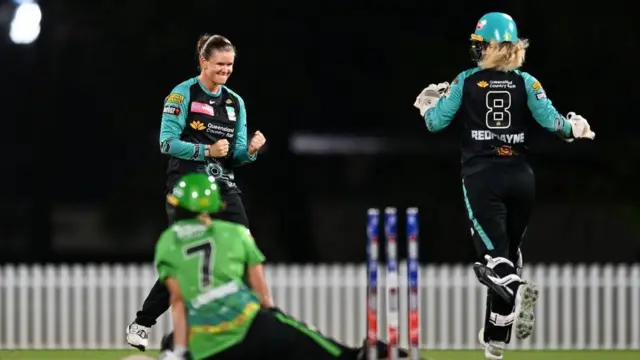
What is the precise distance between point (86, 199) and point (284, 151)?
5.37 metres

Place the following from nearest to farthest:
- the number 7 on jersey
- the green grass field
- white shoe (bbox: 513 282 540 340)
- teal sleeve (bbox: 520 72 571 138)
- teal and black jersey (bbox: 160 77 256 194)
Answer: the number 7 on jersey, white shoe (bbox: 513 282 540 340), teal sleeve (bbox: 520 72 571 138), teal and black jersey (bbox: 160 77 256 194), the green grass field

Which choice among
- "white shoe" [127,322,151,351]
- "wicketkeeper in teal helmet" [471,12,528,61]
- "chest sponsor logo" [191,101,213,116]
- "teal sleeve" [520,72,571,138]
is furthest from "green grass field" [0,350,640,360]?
Result: "wicketkeeper in teal helmet" [471,12,528,61]

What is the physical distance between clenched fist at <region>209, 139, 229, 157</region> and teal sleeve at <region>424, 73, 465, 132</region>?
1235mm

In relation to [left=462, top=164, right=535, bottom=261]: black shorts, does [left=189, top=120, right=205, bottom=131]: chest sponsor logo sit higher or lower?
higher

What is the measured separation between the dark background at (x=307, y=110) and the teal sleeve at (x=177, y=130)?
331 inches

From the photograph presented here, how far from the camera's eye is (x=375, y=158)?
20.8 metres

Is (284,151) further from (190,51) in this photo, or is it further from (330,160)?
(330,160)

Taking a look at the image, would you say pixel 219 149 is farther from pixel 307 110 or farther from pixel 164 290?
pixel 307 110

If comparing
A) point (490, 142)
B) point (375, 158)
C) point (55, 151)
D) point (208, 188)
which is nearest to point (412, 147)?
point (375, 158)

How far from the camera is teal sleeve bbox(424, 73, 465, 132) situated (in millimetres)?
8586

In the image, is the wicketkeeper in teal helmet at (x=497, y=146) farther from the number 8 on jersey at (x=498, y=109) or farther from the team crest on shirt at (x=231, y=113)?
the team crest on shirt at (x=231, y=113)

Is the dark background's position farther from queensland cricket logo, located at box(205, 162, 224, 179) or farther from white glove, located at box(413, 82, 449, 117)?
queensland cricket logo, located at box(205, 162, 224, 179)

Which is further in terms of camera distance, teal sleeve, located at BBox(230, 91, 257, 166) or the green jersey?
teal sleeve, located at BBox(230, 91, 257, 166)

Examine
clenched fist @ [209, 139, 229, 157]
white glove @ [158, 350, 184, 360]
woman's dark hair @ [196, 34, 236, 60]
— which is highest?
woman's dark hair @ [196, 34, 236, 60]
